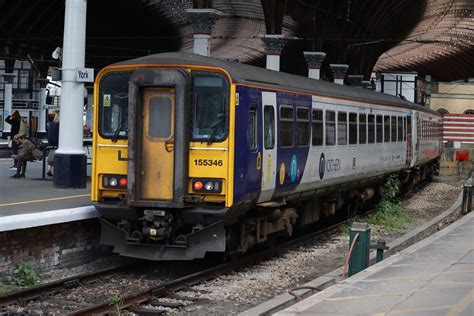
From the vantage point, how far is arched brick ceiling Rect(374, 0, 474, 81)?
47581 mm

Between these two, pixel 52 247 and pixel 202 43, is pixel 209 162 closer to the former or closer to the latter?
pixel 52 247

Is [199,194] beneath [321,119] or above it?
beneath

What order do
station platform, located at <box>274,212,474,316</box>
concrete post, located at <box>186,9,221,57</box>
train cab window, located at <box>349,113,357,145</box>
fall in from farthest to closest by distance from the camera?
concrete post, located at <box>186,9,221,57</box>, train cab window, located at <box>349,113,357,145</box>, station platform, located at <box>274,212,474,316</box>

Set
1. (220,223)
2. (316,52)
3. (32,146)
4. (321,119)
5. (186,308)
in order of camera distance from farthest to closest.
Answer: (316,52)
(32,146)
(321,119)
(220,223)
(186,308)

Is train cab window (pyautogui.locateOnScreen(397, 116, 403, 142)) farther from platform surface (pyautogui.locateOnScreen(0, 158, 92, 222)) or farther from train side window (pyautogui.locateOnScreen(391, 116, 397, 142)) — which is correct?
platform surface (pyautogui.locateOnScreen(0, 158, 92, 222))

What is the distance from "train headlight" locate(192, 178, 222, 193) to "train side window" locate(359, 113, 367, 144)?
7.60 meters

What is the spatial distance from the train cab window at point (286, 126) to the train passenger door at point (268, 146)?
13.3 inches

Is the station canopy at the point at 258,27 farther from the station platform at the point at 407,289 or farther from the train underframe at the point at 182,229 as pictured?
the station platform at the point at 407,289

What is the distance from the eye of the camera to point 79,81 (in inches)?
656

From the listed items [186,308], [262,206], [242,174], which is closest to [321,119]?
[262,206]

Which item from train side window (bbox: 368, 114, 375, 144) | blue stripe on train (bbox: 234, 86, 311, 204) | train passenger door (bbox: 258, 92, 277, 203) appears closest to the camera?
blue stripe on train (bbox: 234, 86, 311, 204)

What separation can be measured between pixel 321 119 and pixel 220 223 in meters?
4.57

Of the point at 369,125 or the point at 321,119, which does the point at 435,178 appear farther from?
the point at 321,119

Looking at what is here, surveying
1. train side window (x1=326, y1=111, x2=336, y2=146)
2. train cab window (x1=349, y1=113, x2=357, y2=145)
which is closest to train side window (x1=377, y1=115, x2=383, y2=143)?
train cab window (x1=349, y1=113, x2=357, y2=145)
